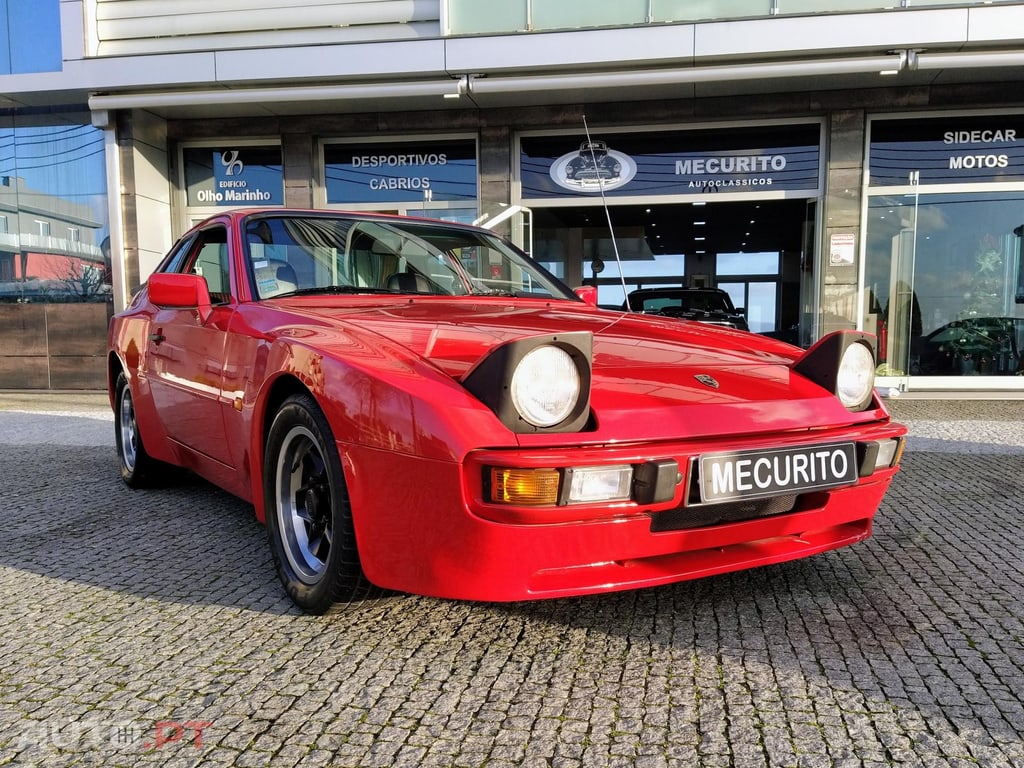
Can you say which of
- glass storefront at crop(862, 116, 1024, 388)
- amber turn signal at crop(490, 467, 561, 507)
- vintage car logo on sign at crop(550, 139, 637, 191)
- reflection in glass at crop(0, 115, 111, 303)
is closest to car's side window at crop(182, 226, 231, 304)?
amber turn signal at crop(490, 467, 561, 507)

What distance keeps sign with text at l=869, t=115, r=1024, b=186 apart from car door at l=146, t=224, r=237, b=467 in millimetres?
7801

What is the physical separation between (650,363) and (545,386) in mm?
536

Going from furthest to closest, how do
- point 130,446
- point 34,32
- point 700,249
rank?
point 700,249, point 34,32, point 130,446

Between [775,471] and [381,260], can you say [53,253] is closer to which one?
[381,260]

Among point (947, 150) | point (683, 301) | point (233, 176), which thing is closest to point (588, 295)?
point (683, 301)

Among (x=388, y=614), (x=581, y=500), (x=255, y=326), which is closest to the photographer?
(x=581, y=500)

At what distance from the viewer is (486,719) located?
1758mm

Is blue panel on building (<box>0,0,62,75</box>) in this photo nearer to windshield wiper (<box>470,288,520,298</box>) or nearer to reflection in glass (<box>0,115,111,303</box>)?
reflection in glass (<box>0,115,111,303</box>)

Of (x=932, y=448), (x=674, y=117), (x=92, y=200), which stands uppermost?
(x=674, y=117)

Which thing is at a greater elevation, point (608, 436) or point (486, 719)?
point (608, 436)

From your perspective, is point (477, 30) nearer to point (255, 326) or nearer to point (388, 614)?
point (255, 326)

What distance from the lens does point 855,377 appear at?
7.92 feet

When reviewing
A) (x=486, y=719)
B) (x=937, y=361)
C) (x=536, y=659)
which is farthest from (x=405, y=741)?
(x=937, y=361)

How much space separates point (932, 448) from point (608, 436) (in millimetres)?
4632
